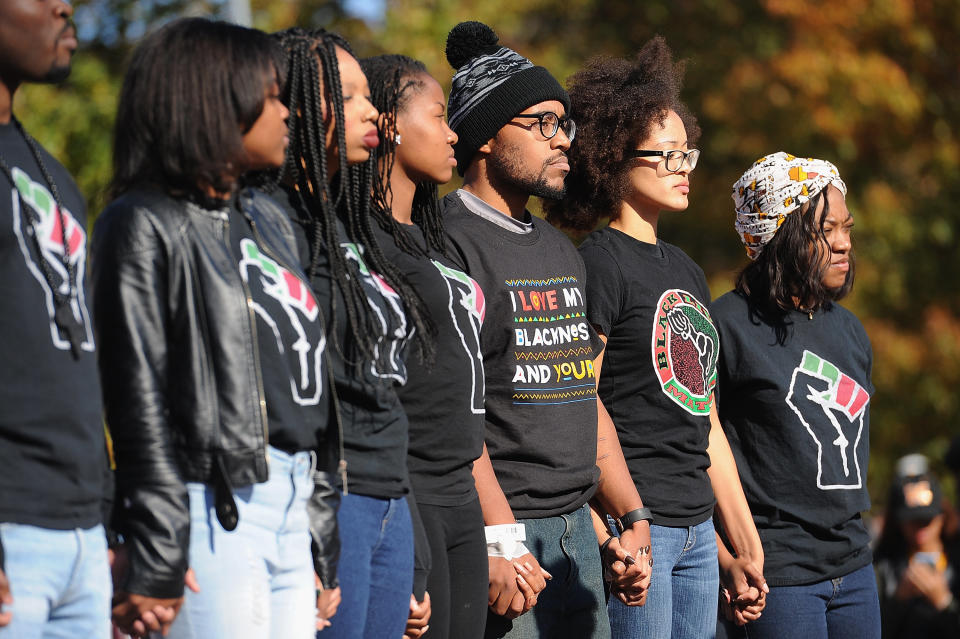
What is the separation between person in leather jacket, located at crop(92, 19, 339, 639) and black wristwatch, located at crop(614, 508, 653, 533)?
140cm

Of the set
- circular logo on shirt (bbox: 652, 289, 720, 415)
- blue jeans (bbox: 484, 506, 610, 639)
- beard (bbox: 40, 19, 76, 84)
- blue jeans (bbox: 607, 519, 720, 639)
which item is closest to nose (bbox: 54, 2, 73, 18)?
beard (bbox: 40, 19, 76, 84)

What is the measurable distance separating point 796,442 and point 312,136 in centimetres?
219

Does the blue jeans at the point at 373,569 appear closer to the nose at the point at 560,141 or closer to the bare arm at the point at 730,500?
the nose at the point at 560,141

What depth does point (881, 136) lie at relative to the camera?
466 inches

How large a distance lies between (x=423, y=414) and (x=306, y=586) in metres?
0.70

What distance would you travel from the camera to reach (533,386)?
3.76 m

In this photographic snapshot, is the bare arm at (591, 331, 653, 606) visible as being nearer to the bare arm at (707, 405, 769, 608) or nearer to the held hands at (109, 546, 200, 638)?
the bare arm at (707, 405, 769, 608)

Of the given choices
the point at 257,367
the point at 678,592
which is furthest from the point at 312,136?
the point at 678,592

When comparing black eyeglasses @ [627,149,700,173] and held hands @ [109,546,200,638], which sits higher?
black eyeglasses @ [627,149,700,173]

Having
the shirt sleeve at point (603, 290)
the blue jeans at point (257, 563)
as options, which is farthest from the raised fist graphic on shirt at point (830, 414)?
the blue jeans at point (257, 563)

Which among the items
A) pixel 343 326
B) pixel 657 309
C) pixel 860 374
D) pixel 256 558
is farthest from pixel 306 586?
pixel 860 374

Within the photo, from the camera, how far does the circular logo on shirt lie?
4.16 metres

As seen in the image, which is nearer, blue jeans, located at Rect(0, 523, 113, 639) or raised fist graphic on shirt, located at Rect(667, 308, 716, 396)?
blue jeans, located at Rect(0, 523, 113, 639)

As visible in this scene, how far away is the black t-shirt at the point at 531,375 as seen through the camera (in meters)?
3.75
